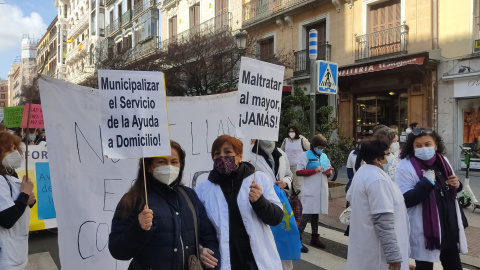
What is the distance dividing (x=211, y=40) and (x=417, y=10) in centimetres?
824

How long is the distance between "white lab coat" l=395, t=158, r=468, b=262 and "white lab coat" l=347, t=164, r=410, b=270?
0.35m

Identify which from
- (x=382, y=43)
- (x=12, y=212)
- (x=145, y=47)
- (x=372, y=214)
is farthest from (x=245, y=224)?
(x=145, y=47)

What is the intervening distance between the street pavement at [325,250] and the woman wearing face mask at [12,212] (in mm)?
2420

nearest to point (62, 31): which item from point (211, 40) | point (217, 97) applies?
point (211, 40)

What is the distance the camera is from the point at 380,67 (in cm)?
1459

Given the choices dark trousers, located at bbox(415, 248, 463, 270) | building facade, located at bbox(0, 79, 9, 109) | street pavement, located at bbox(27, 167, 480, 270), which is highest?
building facade, located at bbox(0, 79, 9, 109)

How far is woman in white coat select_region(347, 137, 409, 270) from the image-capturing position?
2.98 meters

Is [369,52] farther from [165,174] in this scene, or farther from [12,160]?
[165,174]

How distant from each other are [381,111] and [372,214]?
14063 mm

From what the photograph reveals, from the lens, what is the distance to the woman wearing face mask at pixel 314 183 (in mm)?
5867

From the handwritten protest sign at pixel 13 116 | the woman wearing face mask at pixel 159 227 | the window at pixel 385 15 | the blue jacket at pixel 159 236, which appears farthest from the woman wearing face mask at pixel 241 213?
the window at pixel 385 15

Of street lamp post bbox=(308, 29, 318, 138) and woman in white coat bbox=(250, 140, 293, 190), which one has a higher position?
street lamp post bbox=(308, 29, 318, 138)

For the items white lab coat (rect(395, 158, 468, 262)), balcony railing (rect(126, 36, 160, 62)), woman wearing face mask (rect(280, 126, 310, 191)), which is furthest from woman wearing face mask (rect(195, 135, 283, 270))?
balcony railing (rect(126, 36, 160, 62))

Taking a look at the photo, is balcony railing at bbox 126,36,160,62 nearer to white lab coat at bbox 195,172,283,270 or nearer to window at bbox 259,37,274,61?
window at bbox 259,37,274,61
